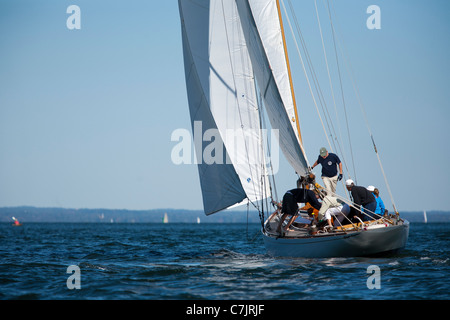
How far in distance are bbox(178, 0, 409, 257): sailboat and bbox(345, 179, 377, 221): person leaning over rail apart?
0.63 m

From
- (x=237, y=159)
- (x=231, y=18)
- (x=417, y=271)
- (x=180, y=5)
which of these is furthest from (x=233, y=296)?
(x=180, y=5)

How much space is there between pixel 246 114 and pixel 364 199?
5.61 m

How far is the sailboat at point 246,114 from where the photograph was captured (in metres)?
16.8

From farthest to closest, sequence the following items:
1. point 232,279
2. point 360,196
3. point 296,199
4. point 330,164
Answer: point 330,164 < point 360,196 < point 296,199 < point 232,279

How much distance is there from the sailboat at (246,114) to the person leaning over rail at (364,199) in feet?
2.08

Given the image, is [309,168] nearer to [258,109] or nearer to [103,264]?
[258,109]

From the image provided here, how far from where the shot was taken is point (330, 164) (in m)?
18.6

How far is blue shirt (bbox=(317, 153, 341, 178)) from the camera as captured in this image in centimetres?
1859

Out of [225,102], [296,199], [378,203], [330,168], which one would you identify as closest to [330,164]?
[330,168]

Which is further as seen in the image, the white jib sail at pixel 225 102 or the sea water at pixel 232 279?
the white jib sail at pixel 225 102

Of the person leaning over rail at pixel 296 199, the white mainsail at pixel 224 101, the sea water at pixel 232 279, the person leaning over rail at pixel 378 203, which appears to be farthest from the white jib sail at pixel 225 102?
the person leaning over rail at pixel 378 203

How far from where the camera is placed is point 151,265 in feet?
55.2

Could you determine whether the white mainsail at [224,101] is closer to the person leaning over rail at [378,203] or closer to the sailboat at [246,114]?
the sailboat at [246,114]

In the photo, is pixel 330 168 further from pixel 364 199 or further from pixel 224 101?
pixel 224 101
